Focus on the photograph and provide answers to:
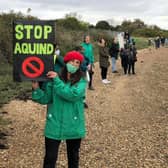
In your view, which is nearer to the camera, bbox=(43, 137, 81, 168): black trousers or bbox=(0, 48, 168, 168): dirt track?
bbox=(43, 137, 81, 168): black trousers

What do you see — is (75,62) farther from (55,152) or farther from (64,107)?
(55,152)

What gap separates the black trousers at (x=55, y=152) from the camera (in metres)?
5.74

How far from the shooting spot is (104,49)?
1773 cm

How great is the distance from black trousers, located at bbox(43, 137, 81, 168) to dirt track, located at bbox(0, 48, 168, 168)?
1.64 metres

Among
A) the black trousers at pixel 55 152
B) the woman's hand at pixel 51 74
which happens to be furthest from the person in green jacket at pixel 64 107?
the woman's hand at pixel 51 74

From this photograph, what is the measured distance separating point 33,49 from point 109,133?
4.91 metres

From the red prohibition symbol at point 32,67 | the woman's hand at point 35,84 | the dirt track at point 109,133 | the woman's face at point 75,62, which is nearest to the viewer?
the red prohibition symbol at point 32,67

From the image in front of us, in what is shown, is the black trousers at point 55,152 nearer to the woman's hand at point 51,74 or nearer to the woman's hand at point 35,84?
the woman's hand at point 35,84

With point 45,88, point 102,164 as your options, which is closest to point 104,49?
point 102,164

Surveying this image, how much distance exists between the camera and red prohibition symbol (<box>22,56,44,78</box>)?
17.9ft

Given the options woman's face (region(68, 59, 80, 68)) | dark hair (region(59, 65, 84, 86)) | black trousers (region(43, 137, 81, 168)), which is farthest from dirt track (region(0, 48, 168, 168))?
woman's face (region(68, 59, 80, 68))

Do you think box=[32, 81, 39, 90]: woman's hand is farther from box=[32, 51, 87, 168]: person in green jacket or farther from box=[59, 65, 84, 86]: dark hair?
box=[59, 65, 84, 86]: dark hair

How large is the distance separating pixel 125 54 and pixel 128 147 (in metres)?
13.1

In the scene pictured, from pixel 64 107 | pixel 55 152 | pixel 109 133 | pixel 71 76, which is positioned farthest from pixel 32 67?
pixel 109 133
